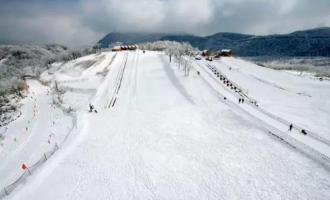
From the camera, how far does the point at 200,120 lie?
117 ft

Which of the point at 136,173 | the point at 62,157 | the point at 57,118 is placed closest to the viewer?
the point at 136,173

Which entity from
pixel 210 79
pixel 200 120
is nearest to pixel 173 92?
pixel 210 79

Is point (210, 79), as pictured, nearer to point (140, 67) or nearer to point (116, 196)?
point (140, 67)

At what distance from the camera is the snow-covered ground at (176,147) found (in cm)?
2033

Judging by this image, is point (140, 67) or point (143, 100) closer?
point (143, 100)

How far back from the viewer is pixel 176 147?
1088 inches

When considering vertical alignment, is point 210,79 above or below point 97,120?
above

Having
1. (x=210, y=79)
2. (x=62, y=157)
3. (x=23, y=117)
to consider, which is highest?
(x=210, y=79)

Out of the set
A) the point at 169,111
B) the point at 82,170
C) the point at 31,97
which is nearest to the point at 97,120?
the point at 169,111

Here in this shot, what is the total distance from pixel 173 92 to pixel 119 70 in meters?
35.1

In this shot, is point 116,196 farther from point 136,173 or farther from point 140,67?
point 140,67

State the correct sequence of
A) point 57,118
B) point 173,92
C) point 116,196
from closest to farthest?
point 116,196, point 57,118, point 173,92

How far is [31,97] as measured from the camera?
72688 millimetres

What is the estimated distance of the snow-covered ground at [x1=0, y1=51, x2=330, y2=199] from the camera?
20328mm
